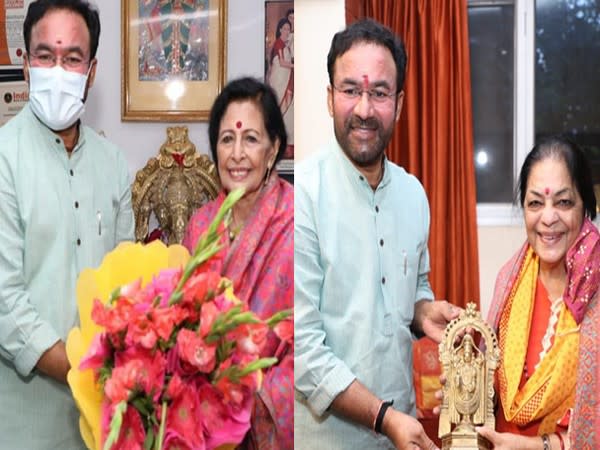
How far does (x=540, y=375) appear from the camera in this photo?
1.52 meters

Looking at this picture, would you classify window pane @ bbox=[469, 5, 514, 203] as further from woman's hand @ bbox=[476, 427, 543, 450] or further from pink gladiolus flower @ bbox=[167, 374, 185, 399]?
pink gladiolus flower @ bbox=[167, 374, 185, 399]

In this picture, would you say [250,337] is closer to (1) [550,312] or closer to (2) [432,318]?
(2) [432,318]

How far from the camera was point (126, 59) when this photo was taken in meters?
1.28

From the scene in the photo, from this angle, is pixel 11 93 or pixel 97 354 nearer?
pixel 97 354

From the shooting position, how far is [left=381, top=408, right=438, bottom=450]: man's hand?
4.63 ft

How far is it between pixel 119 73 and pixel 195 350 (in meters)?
0.44

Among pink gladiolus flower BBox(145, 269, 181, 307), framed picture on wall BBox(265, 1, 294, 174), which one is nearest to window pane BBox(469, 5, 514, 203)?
framed picture on wall BBox(265, 1, 294, 174)

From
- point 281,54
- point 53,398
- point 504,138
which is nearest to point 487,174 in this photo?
point 504,138

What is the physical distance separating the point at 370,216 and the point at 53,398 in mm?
586

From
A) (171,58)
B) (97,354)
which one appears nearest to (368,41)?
(171,58)

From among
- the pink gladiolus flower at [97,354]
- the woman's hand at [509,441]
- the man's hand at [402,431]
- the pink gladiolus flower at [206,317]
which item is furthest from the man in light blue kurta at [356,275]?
the pink gladiolus flower at [97,354]

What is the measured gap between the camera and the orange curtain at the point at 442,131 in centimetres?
148

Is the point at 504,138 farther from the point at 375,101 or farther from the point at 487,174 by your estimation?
the point at 375,101

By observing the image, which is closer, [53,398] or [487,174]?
[53,398]
